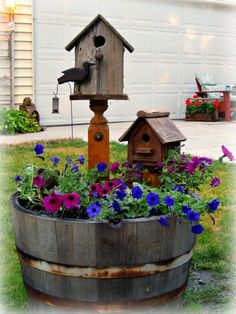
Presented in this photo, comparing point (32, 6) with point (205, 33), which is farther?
point (205, 33)

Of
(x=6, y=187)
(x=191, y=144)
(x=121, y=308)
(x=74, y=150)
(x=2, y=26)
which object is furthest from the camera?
(x=2, y=26)

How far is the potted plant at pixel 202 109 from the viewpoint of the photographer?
1170 cm

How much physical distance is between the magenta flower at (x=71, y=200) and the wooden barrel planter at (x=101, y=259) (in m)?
0.07

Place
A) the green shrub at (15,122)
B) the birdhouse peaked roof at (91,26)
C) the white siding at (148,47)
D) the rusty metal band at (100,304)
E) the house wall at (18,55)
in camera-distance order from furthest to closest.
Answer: the white siding at (148,47)
the house wall at (18,55)
the green shrub at (15,122)
the birdhouse peaked roof at (91,26)
the rusty metal band at (100,304)

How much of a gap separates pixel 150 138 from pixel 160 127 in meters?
0.09

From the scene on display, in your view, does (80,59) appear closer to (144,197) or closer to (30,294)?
(144,197)

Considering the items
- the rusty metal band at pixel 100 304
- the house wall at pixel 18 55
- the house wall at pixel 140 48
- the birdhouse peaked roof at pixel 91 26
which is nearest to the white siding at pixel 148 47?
the house wall at pixel 140 48

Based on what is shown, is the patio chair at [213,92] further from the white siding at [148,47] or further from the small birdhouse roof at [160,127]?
the small birdhouse roof at [160,127]

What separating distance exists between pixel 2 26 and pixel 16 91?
1.13m

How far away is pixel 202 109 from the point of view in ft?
38.7

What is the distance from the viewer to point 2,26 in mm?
9547

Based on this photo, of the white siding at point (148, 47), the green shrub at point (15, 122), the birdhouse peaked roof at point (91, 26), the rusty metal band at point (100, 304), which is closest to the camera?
the rusty metal band at point (100, 304)

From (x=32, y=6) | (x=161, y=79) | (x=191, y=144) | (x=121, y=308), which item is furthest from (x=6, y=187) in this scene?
(x=161, y=79)

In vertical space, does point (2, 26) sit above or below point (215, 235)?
above
